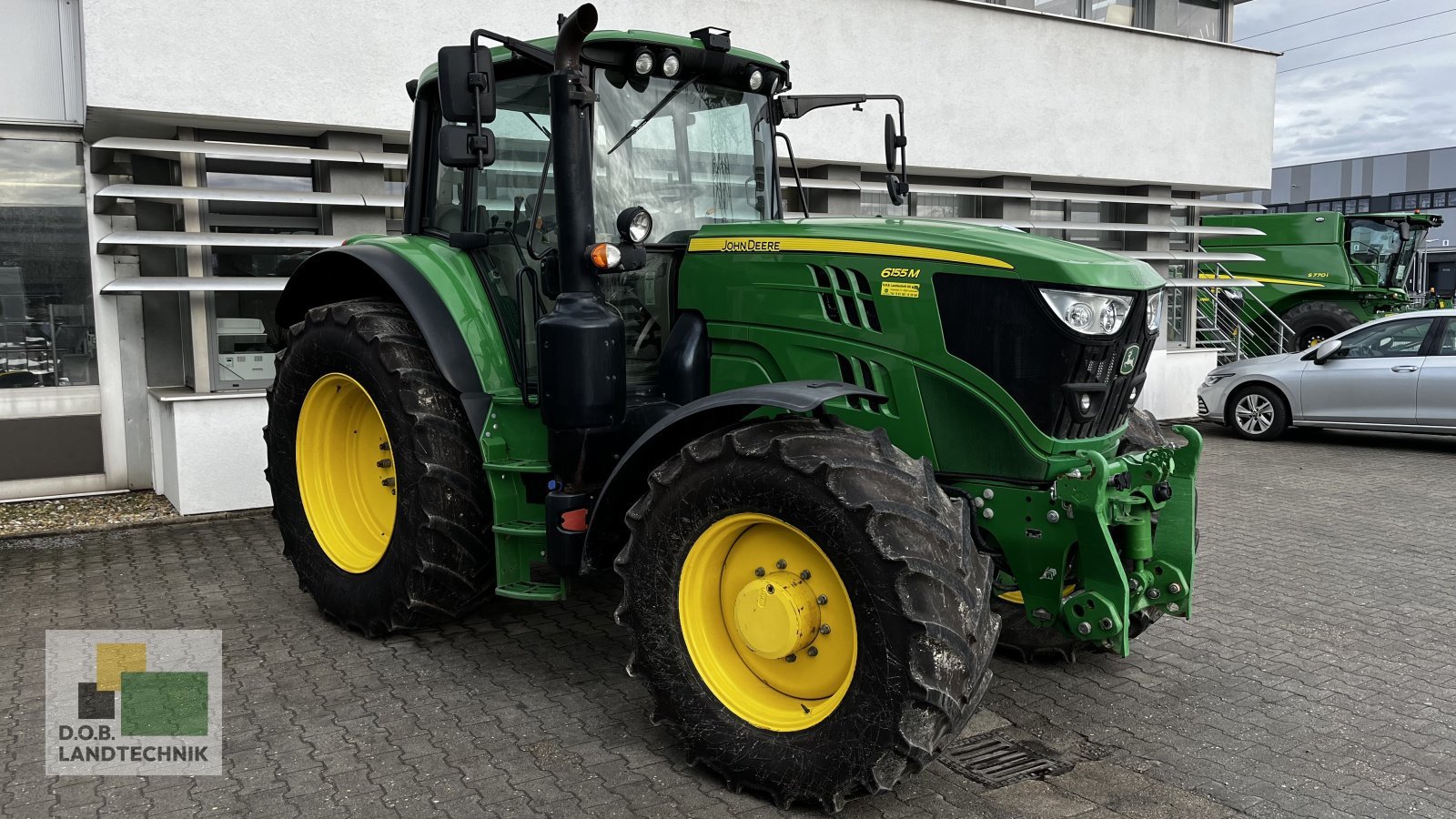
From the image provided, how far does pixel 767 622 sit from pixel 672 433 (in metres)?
0.80

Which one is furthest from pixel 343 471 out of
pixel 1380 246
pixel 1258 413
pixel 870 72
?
pixel 1380 246

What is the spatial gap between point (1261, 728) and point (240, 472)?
6.58 metres

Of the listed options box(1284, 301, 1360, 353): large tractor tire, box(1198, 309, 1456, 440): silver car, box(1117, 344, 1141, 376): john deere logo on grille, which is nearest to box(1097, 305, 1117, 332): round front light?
box(1117, 344, 1141, 376): john deere logo on grille

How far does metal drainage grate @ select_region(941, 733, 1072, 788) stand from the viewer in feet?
12.3

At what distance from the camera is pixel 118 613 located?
18.3 ft

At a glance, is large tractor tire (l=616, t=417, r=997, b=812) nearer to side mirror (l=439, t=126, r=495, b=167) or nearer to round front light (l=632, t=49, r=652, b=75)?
side mirror (l=439, t=126, r=495, b=167)

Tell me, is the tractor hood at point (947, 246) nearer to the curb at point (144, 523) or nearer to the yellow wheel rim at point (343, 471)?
the yellow wheel rim at point (343, 471)

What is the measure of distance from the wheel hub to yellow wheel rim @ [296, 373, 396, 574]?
237 centimetres

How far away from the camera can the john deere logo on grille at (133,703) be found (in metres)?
3.84

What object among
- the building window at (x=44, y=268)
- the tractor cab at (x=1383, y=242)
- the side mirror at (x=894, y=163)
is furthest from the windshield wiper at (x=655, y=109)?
the tractor cab at (x=1383, y=242)

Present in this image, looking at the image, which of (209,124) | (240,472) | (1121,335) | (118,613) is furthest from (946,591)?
(209,124)

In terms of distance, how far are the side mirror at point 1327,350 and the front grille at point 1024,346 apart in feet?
30.4

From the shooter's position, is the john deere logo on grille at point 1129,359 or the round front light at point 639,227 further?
the round front light at point 639,227

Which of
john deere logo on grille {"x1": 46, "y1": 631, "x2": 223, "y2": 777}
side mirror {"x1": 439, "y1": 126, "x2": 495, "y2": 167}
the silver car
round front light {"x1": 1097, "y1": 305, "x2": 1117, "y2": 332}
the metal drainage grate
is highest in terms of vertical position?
side mirror {"x1": 439, "y1": 126, "x2": 495, "y2": 167}
